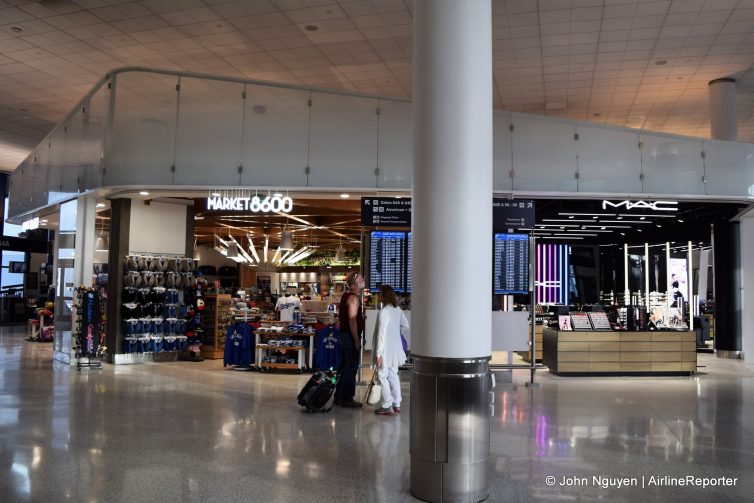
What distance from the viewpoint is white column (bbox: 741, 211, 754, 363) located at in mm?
13328

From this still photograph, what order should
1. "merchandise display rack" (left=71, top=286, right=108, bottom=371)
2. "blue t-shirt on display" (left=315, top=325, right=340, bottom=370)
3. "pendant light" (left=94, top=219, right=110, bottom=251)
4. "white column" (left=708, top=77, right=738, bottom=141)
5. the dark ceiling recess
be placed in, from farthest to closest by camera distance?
"pendant light" (left=94, top=219, right=110, bottom=251), "white column" (left=708, top=77, right=738, bottom=141), the dark ceiling recess, "merchandise display rack" (left=71, top=286, right=108, bottom=371), "blue t-shirt on display" (left=315, top=325, right=340, bottom=370)

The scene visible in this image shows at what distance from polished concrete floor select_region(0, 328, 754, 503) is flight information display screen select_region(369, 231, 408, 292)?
2.05m

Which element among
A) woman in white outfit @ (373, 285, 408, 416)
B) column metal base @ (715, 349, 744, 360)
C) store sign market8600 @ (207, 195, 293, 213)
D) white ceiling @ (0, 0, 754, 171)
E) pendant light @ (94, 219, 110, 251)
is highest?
Result: white ceiling @ (0, 0, 754, 171)

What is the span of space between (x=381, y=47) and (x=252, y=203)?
405 centimetres

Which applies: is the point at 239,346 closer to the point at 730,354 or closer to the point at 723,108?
the point at 723,108

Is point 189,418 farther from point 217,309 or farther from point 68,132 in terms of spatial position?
point 68,132

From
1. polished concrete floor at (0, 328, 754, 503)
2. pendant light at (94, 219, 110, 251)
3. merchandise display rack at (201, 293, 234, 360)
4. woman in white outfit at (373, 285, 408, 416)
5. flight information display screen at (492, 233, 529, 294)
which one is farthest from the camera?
pendant light at (94, 219, 110, 251)

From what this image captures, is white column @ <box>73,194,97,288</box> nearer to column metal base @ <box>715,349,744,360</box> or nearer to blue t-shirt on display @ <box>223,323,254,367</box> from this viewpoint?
blue t-shirt on display @ <box>223,323,254,367</box>

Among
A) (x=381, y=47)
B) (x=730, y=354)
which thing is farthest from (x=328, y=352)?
(x=730, y=354)

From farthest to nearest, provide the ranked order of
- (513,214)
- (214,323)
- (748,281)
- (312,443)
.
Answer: (748,281)
(214,323)
(513,214)
(312,443)

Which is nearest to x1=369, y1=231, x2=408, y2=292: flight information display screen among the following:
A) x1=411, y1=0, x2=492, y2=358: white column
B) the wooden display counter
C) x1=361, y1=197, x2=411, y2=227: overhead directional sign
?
x1=361, y1=197, x2=411, y2=227: overhead directional sign

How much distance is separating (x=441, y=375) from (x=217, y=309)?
9107 mm

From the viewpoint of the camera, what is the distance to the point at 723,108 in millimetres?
12719

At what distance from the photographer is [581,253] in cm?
1510
